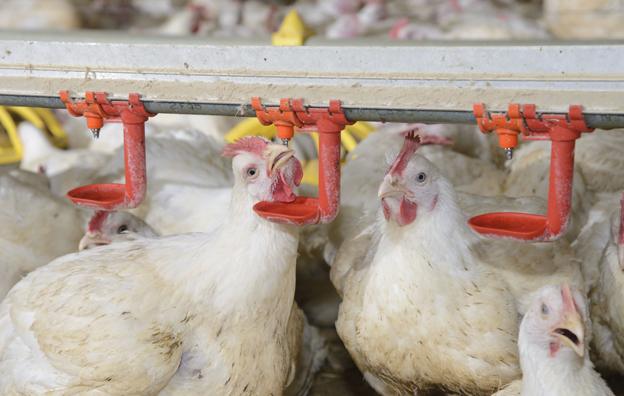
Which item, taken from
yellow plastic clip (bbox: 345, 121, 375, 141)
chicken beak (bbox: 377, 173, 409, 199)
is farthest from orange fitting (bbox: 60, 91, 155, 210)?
yellow plastic clip (bbox: 345, 121, 375, 141)

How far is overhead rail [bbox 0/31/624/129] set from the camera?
2123 millimetres

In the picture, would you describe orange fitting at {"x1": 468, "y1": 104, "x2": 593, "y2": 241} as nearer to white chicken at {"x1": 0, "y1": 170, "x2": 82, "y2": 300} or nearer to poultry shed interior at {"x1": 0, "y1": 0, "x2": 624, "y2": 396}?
poultry shed interior at {"x1": 0, "y1": 0, "x2": 624, "y2": 396}

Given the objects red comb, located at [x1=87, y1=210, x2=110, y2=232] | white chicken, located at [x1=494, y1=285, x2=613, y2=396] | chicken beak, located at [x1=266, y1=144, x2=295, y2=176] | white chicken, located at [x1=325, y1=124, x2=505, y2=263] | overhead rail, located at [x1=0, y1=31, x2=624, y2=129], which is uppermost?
overhead rail, located at [x1=0, y1=31, x2=624, y2=129]

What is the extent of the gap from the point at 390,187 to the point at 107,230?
1.05 meters

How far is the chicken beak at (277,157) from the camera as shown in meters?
2.46

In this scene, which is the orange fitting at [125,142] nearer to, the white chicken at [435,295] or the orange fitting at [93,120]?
the orange fitting at [93,120]

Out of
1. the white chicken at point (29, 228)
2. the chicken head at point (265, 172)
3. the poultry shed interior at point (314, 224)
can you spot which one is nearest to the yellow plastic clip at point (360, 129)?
the poultry shed interior at point (314, 224)

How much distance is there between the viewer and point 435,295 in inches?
105

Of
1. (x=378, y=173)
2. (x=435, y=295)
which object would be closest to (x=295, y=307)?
(x=435, y=295)

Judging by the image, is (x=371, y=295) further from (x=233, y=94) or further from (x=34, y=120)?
(x=34, y=120)

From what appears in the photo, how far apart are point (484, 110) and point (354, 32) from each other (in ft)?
18.4

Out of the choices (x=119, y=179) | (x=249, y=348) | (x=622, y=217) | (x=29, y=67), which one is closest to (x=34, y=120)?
(x=119, y=179)

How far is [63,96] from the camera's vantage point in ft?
8.25

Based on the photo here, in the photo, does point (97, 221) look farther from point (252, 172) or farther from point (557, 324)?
point (557, 324)
